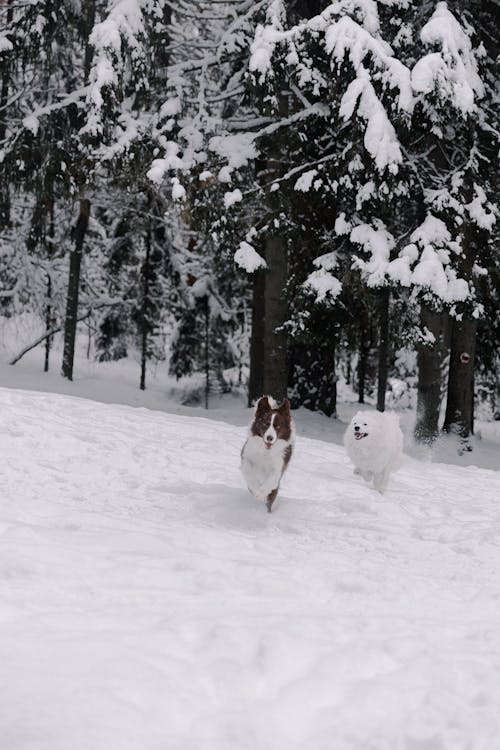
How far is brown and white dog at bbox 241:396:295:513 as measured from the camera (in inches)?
315

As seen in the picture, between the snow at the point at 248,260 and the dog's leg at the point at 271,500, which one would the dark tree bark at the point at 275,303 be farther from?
the dog's leg at the point at 271,500

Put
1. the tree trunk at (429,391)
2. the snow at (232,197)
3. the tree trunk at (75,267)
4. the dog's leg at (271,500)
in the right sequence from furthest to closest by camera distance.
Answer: the tree trunk at (75,267) < the tree trunk at (429,391) < the snow at (232,197) < the dog's leg at (271,500)

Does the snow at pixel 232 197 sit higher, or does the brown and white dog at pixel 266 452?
the snow at pixel 232 197

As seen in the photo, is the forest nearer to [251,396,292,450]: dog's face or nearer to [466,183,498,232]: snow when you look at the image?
[466,183,498,232]: snow

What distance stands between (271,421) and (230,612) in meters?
3.17

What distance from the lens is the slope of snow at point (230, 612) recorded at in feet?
12.2

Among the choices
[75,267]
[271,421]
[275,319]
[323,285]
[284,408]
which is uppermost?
[75,267]

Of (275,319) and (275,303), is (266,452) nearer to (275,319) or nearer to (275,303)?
(275,319)

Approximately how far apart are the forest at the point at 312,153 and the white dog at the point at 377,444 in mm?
4769

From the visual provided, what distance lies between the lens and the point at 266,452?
797 centimetres

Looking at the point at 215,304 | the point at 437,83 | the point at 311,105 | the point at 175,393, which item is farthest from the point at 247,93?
the point at 175,393

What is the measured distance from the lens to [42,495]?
7656mm

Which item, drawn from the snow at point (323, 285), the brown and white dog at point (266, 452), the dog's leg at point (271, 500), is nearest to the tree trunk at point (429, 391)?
the snow at point (323, 285)

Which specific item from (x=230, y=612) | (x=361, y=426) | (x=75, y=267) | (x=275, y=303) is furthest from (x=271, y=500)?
(x=75, y=267)
